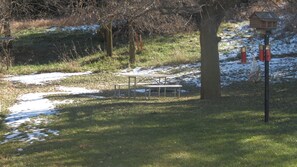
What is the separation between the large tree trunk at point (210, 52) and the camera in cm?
1321

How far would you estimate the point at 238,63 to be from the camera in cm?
2442

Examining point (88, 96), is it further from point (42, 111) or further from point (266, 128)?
point (266, 128)

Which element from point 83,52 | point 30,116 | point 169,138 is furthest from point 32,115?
point 83,52

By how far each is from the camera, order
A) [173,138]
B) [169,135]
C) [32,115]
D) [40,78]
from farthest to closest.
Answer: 1. [40,78]
2. [32,115]
3. [169,135]
4. [173,138]

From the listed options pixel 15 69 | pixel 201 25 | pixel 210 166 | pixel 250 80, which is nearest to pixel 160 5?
pixel 201 25

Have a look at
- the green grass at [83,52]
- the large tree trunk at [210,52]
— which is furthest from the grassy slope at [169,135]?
the green grass at [83,52]

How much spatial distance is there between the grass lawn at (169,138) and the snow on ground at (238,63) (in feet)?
25.0

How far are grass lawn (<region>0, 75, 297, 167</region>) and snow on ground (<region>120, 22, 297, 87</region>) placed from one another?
763 centimetres

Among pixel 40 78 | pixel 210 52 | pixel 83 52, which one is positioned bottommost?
pixel 40 78

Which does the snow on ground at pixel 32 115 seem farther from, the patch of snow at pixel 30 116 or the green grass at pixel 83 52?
the green grass at pixel 83 52

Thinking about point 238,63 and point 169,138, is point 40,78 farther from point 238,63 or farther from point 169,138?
point 169,138

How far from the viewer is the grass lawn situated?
7.25m

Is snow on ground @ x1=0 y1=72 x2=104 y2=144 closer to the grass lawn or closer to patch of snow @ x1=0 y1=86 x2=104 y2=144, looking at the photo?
patch of snow @ x1=0 y1=86 x2=104 y2=144

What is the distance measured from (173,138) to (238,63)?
16.4 m
